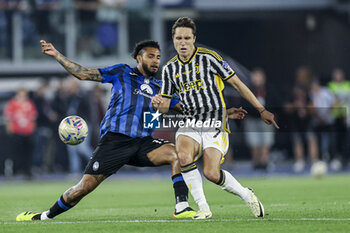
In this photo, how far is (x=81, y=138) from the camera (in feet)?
27.4

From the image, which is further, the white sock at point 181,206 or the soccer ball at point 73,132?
the soccer ball at point 73,132

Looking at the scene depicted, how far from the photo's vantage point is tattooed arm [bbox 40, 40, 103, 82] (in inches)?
314

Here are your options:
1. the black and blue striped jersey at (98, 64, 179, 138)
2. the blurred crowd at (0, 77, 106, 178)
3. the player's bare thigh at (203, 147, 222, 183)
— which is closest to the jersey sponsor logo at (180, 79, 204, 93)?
the black and blue striped jersey at (98, 64, 179, 138)

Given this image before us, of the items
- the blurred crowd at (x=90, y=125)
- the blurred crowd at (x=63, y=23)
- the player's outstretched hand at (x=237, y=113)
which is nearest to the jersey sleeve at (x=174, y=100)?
the player's outstretched hand at (x=237, y=113)

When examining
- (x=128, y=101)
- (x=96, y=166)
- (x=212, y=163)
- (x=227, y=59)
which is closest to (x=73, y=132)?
(x=96, y=166)

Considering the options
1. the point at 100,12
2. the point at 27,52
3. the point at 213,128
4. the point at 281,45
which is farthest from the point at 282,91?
the point at 213,128

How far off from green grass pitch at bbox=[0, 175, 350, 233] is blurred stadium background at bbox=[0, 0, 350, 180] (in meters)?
2.41

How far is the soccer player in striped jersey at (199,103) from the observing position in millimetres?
7941

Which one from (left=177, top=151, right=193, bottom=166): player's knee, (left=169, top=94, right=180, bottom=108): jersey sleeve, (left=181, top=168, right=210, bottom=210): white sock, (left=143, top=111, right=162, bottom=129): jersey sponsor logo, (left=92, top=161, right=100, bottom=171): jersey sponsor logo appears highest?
(left=169, top=94, right=180, bottom=108): jersey sleeve

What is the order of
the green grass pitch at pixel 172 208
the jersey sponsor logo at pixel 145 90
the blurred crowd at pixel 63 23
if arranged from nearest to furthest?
1. the green grass pitch at pixel 172 208
2. the jersey sponsor logo at pixel 145 90
3. the blurred crowd at pixel 63 23

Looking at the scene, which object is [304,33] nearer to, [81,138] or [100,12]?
[100,12]

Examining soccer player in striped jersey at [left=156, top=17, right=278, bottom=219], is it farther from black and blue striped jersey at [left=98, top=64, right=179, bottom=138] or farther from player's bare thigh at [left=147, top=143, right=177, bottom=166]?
black and blue striped jersey at [left=98, top=64, right=179, bottom=138]

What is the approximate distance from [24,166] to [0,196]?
4.65 meters

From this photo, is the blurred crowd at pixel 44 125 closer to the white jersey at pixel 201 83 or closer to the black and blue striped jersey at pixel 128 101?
the black and blue striped jersey at pixel 128 101
